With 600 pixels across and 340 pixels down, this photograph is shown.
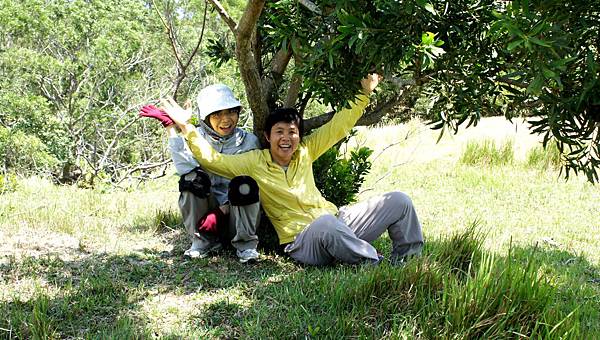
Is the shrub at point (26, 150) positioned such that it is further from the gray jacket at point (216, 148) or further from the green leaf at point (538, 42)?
the green leaf at point (538, 42)

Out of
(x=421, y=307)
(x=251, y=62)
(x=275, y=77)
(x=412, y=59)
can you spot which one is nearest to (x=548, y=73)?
(x=412, y=59)

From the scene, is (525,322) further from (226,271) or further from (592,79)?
(226,271)

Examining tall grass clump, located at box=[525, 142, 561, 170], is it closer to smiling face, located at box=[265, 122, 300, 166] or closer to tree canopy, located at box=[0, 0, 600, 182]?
tree canopy, located at box=[0, 0, 600, 182]

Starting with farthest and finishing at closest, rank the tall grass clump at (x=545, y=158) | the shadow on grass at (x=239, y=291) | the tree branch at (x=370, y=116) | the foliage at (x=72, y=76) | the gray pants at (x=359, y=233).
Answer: the foliage at (x=72, y=76) < the tall grass clump at (x=545, y=158) < the tree branch at (x=370, y=116) < the gray pants at (x=359, y=233) < the shadow on grass at (x=239, y=291)

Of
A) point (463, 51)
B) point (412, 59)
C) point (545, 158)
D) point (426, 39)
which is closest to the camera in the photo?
point (426, 39)

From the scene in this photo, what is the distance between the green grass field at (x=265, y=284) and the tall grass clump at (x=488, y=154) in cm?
337

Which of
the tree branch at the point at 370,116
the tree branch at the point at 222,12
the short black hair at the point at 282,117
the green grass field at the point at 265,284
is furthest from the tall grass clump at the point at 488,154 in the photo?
the tree branch at the point at 222,12

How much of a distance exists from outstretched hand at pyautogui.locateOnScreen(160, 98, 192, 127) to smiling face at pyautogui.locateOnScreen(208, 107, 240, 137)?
181 millimetres

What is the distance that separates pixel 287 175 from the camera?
4.20 metres

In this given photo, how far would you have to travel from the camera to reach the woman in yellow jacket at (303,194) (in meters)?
4.04

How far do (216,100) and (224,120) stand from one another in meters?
0.15

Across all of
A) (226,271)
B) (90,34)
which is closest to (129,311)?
(226,271)

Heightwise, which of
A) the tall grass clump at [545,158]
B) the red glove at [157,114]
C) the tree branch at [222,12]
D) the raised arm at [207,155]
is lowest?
the tall grass clump at [545,158]

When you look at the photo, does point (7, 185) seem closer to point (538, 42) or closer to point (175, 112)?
point (175, 112)
